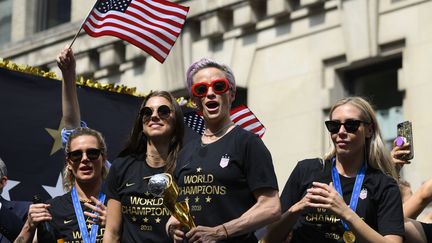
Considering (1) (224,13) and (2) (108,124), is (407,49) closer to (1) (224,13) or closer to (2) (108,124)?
(1) (224,13)

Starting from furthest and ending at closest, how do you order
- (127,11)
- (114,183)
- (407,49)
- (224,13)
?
(224,13) → (407,49) → (127,11) → (114,183)

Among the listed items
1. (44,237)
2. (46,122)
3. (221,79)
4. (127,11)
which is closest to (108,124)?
(46,122)

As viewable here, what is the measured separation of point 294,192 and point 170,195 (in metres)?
1.07

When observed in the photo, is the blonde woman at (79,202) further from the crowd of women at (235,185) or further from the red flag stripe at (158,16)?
the red flag stripe at (158,16)

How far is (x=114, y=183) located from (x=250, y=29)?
31.4 feet

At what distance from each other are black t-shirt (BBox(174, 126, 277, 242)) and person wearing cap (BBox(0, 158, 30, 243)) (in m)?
1.99

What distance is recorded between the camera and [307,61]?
1698 centimetres

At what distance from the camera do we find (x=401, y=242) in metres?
7.84

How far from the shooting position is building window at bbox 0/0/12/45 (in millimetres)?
22475

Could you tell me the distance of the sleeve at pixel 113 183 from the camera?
8.53 meters

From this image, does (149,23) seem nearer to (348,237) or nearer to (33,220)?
(33,220)

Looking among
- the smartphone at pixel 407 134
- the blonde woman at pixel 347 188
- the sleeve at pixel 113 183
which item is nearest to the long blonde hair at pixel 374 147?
the blonde woman at pixel 347 188

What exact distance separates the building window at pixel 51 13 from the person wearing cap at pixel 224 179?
13.8m

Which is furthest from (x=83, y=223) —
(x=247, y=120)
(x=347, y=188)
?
(x=247, y=120)
